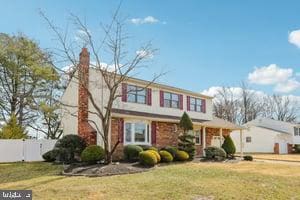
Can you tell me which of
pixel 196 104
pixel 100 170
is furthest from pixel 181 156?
pixel 196 104

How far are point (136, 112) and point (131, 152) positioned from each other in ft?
12.1

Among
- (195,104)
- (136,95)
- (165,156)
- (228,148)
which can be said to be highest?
(136,95)

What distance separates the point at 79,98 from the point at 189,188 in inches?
563

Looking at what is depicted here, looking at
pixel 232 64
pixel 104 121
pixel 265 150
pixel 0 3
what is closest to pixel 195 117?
pixel 232 64

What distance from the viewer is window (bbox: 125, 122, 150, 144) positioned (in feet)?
73.6

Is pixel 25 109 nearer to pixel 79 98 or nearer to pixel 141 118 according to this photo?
pixel 79 98

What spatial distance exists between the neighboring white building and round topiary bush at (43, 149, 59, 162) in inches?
1198

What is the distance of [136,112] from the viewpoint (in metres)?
23.4

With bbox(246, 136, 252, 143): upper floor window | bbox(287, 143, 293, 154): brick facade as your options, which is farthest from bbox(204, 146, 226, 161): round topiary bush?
bbox(287, 143, 293, 154): brick facade

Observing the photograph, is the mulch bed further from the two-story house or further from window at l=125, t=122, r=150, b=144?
window at l=125, t=122, r=150, b=144

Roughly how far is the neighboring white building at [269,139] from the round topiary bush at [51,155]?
30425 mm

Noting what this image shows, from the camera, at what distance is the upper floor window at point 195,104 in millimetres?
27906

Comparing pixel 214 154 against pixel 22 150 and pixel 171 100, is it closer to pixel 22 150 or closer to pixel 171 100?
pixel 171 100

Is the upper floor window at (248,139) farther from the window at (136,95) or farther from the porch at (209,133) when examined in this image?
the window at (136,95)
